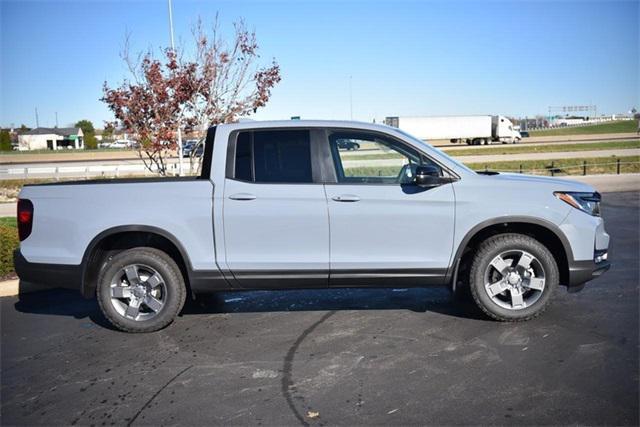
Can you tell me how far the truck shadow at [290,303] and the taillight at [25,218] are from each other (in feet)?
3.86

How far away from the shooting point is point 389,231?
502 cm

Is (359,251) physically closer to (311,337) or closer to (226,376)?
(311,337)

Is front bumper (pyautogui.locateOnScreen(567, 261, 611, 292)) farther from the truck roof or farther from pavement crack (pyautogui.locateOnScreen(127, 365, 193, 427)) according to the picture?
pavement crack (pyautogui.locateOnScreen(127, 365, 193, 427))

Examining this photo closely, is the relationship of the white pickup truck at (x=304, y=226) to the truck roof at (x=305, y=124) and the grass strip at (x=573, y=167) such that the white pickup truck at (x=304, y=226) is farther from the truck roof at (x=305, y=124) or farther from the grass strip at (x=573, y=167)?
the grass strip at (x=573, y=167)

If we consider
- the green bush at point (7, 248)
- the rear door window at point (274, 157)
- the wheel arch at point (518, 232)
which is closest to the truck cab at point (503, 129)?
the wheel arch at point (518, 232)

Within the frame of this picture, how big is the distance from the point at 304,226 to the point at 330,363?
126 centimetres

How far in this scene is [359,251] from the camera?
199 inches

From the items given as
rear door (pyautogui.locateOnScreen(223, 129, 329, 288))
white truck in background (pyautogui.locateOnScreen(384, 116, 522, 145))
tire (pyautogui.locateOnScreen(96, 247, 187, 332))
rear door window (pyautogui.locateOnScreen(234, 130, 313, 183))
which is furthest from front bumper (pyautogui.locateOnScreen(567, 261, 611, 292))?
white truck in background (pyautogui.locateOnScreen(384, 116, 522, 145))

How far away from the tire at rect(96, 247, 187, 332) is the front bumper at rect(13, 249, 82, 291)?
0.68 ft

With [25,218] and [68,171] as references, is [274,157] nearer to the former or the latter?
[25,218]

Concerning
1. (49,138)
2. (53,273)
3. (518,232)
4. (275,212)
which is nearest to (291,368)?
(275,212)

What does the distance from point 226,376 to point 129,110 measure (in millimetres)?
7702

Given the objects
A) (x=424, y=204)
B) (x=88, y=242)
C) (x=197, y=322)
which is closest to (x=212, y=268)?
(x=197, y=322)

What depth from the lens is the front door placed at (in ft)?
16.4
